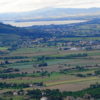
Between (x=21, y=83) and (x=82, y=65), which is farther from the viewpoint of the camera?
(x=82, y=65)

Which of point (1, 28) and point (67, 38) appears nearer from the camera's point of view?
point (67, 38)

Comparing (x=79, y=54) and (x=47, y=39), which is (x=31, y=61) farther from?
(x=47, y=39)

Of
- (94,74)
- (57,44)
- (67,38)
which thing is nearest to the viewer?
(94,74)

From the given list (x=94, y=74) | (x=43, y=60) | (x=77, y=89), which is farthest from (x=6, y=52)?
(x=77, y=89)

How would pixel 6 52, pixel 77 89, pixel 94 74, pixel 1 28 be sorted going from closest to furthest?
pixel 77 89
pixel 94 74
pixel 6 52
pixel 1 28

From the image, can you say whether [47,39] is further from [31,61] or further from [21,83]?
[21,83]

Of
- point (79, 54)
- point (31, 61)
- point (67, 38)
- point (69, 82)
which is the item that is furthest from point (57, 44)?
point (69, 82)

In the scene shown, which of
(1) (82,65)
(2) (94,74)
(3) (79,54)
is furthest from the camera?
(3) (79,54)

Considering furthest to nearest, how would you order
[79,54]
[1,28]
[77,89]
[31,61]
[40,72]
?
[1,28]
[79,54]
[31,61]
[40,72]
[77,89]
